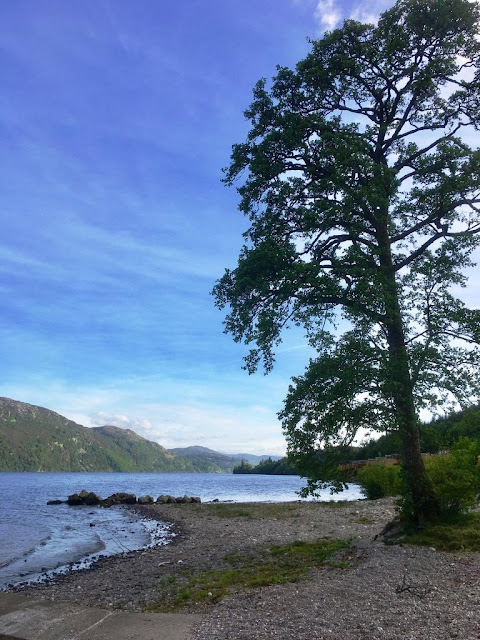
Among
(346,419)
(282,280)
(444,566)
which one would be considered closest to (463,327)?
(346,419)

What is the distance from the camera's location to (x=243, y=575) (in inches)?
507

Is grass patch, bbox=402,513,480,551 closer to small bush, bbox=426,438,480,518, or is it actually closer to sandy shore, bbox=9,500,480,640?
small bush, bbox=426,438,480,518

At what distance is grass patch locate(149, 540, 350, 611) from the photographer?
1085 centimetres

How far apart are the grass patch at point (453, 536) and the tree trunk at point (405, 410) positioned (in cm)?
54

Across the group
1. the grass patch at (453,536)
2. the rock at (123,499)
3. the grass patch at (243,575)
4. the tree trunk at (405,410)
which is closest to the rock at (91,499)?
the rock at (123,499)

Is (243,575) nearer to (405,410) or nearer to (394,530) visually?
(394,530)

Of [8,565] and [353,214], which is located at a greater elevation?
[353,214]

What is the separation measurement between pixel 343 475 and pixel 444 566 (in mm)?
4052

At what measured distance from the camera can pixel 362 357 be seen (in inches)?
562

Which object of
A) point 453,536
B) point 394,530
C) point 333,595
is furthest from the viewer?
point 394,530

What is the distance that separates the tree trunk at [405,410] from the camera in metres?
13.6

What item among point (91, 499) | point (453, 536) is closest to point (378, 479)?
point (453, 536)

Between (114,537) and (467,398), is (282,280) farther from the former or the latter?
(114,537)

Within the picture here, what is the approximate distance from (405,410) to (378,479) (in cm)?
2684
